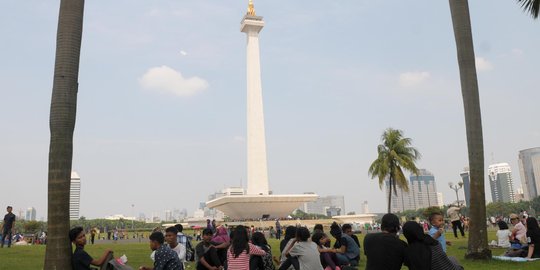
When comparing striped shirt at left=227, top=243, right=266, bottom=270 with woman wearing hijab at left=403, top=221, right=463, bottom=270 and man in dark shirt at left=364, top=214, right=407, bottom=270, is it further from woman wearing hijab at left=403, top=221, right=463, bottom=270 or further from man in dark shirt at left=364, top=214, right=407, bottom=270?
woman wearing hijab at left=403, top=221, right=463, bottom=270

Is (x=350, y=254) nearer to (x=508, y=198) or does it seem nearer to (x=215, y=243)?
(x=215, y=243)

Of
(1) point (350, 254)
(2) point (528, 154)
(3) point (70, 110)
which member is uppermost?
(2) point (528, 154)

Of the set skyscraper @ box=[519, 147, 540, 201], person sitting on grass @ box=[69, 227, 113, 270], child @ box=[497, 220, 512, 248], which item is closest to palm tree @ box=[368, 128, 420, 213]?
child @ box=[497, 220, 512, 248]

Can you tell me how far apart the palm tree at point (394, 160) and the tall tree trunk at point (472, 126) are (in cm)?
2375

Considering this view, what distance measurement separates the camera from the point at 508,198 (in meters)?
195

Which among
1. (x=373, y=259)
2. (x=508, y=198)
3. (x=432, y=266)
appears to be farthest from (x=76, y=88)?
(x=508, y=198)

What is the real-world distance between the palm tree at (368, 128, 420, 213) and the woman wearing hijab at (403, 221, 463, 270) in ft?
106

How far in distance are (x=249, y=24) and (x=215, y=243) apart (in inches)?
2359

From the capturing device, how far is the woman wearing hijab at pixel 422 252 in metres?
5.24

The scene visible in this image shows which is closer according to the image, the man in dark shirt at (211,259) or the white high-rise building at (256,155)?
the man in dark shirt at (211,259)

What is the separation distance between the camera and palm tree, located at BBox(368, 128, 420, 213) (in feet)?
121

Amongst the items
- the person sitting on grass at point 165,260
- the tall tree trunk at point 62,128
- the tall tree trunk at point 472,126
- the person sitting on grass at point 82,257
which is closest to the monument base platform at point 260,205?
the tall tree trunk at point 472,126

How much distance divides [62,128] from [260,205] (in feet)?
176

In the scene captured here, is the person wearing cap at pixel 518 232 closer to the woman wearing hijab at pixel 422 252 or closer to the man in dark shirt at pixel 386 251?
the woman wearing hijab at pixel 422 252
